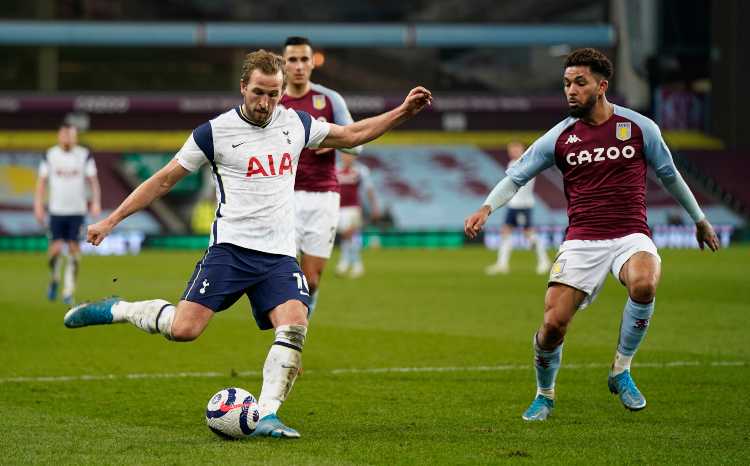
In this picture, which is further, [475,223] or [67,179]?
[67,179]

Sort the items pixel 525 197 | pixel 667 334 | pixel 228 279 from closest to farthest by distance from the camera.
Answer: pixel 228 279
pixel 667 334
pixel 525 197

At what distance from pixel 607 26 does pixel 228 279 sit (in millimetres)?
40655

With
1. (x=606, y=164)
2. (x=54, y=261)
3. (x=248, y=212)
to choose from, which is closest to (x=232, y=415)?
(x=248, y=212)

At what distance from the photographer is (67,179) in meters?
17.9

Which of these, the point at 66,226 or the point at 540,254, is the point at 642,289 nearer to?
the point at 66,226

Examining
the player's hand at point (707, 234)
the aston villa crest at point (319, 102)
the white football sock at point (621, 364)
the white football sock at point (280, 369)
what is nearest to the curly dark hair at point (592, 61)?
the player's hand at point (707, 234)

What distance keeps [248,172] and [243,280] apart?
2.25ft

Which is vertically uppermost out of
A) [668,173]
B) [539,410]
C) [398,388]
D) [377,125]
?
[377,125]

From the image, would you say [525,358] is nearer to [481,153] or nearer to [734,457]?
[734,457]

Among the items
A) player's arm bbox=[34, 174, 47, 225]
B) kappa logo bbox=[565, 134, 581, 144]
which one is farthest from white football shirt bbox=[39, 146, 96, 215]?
kappa logo bbox=[565, 134, 581, 144]

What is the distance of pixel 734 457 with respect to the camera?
6570 millimetres

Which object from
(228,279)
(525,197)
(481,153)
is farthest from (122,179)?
(228,279)

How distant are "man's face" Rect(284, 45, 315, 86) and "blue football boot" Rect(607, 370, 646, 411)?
4.15 metres

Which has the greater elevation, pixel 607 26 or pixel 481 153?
pixel 607 26
